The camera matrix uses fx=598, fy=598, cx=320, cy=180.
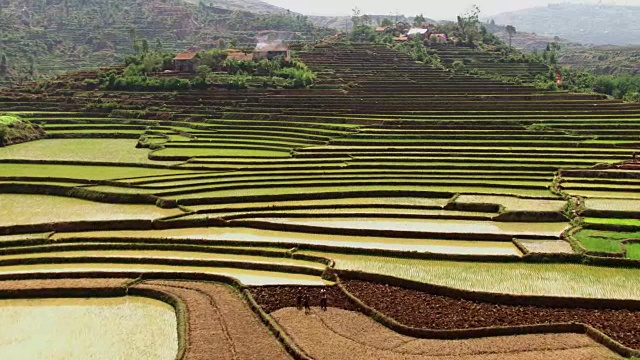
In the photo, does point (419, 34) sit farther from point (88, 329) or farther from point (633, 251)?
point (88, 329)

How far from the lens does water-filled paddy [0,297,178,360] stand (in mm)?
15180

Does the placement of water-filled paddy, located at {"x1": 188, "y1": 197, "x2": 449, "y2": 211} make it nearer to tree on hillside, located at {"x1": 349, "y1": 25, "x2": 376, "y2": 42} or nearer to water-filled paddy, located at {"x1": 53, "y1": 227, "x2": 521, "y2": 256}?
water-filled paddy, located at {"x1": 53, "y1": 227, "x2": 521, "y2": 256}

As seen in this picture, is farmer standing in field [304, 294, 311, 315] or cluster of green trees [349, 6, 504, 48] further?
cluster of green trees [349, 6, 504, 48]

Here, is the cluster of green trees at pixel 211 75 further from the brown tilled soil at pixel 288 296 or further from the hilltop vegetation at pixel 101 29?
the brown tilled soil at pixel 288 296

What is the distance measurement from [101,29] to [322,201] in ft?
370

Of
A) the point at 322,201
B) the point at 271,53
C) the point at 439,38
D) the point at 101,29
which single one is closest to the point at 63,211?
the point at 322,201

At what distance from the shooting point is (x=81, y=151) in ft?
126

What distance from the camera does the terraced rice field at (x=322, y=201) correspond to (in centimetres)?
1855

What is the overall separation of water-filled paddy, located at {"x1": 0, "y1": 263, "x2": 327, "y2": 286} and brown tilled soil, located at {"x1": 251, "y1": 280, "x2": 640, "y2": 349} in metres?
→ 0.91

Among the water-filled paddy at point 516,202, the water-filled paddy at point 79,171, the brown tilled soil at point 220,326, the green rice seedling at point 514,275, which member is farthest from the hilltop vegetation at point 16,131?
the water-filled paddy at point 516,202

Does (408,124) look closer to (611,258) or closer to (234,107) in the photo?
(234,107)

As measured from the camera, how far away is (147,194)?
28.3 m

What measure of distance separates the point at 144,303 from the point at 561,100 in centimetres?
4007

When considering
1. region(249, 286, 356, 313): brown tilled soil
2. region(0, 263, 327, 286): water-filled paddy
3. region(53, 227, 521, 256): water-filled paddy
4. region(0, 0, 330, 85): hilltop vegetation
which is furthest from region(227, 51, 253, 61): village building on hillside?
region(249, 286, 356, 313): brown tilled soil
